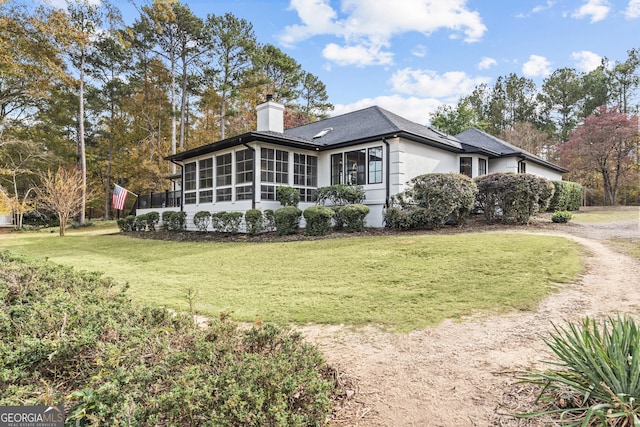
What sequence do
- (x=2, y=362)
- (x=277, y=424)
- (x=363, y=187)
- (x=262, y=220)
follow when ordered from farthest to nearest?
(x=363, y=187), (x=262, y=220), (x=2, y=362), (x=277, y=424)

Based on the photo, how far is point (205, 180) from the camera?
15508 mm

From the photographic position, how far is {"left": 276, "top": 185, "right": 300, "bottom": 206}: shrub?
12.5 m

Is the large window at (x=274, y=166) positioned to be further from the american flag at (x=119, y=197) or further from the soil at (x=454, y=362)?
the soil at (x=454, y=362)

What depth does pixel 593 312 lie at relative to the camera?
372cm

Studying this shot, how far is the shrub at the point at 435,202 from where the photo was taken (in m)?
10.1

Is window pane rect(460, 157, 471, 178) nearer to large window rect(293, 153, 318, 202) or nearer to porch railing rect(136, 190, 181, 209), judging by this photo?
large window rect(293, 153, 318, 202)

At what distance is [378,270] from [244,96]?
81.5 feet

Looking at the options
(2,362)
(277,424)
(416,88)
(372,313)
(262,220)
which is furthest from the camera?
(416,88)

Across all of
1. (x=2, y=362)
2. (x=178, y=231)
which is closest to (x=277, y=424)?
(x=2, y=362)

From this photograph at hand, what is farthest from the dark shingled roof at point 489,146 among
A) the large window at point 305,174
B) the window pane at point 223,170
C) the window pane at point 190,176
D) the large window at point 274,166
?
the window pane at point 190,176

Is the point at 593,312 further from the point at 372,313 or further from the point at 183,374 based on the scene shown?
the point at 183,374

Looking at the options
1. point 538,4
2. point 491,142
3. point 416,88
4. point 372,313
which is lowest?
point 372,313

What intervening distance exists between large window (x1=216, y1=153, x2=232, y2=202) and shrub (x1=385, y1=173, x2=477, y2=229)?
7.03 metres

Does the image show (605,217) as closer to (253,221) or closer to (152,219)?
(253,221)
